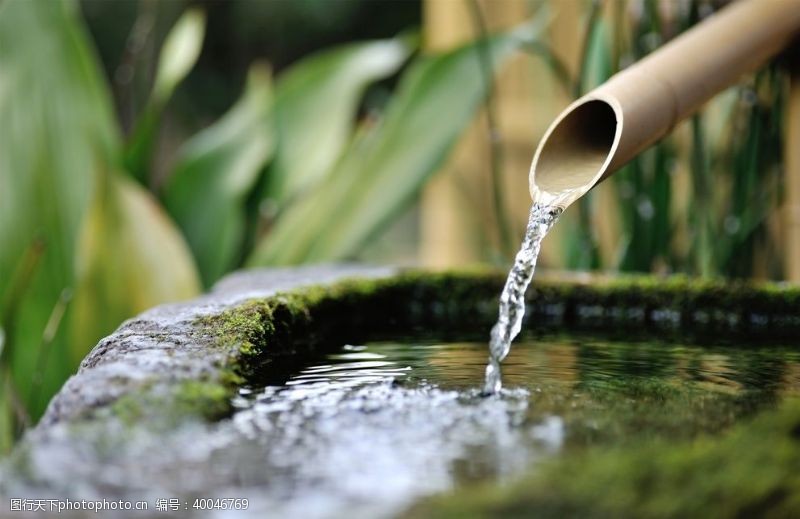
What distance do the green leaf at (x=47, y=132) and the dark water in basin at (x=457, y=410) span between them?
0.94m

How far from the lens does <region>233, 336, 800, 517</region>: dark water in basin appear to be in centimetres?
56

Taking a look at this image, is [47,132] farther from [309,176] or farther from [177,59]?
[309,176]

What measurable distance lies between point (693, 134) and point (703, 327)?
35 centimetres

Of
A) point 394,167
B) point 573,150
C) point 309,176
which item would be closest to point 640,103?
point 573,150

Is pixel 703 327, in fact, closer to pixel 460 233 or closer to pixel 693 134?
pixel 693 134

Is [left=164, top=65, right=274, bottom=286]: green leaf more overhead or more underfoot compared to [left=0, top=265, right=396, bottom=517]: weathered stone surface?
more overhead

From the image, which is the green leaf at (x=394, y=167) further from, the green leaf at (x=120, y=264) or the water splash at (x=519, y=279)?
the water splash at (x=519, y=279)

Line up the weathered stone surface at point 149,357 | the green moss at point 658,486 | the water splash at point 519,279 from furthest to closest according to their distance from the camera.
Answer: the water splash at point 519,279
the weathered stone surface at point 149,357
the green moss at point 658,486

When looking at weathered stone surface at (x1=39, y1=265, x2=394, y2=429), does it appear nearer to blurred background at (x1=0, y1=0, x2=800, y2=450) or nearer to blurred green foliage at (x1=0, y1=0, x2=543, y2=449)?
blurred background at (x1=0, y1=0, x2=800, y2=450)

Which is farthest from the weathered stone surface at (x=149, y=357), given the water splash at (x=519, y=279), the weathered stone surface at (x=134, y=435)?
the water splash at (x=519, y=279)

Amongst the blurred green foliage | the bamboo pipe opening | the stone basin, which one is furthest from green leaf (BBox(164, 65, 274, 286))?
the bamboo pipe opening

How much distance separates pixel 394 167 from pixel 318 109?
1.15ft

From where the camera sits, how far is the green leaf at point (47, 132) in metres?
1.77

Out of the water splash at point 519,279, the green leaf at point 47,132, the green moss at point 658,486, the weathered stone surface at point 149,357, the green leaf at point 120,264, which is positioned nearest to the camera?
the green moss at point 658,486
